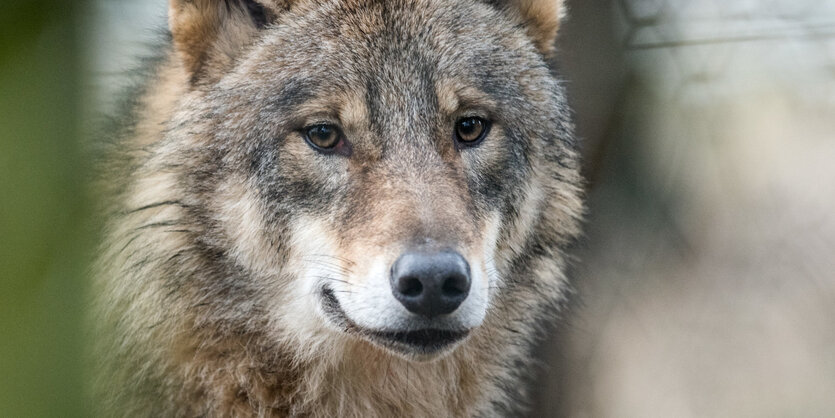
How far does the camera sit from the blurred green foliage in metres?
0.76

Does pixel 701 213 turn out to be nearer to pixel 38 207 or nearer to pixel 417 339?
pixel 417 339

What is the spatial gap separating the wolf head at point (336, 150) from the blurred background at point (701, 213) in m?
0.89

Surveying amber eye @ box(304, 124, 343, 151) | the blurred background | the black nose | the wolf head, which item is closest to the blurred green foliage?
the black nose

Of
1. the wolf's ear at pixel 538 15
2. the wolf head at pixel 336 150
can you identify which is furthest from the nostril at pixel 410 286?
the wolf's ear at pixel 538 15

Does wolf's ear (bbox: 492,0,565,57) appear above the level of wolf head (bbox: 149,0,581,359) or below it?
above

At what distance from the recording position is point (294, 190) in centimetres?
228

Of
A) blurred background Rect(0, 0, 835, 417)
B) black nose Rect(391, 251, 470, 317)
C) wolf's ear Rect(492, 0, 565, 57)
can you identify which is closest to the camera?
black nose Rect(391, 251, 470, 317)

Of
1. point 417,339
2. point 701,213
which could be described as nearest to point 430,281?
point 417,339

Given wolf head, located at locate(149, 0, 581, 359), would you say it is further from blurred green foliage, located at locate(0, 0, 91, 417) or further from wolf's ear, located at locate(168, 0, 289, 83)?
blurred green foliage, located at locate(0, 0, 91, 417)

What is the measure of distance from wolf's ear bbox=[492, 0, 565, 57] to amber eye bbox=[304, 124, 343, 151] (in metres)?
0.90

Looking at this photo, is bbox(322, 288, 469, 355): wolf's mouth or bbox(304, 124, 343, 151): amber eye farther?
bbox(304, 124, 343, 151): amber eye

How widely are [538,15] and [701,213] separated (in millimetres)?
1624

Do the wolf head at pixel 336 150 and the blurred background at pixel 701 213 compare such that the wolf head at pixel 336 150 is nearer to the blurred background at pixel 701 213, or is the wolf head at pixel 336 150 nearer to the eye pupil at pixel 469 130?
the eye pupil at pixel 469 130

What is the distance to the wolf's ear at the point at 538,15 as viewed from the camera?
9.12 ft
